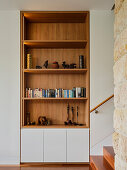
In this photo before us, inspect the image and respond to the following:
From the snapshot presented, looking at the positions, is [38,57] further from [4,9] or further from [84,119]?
[84,119]

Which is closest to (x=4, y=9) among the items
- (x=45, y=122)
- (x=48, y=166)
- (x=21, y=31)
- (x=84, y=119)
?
(x=21, y=31)

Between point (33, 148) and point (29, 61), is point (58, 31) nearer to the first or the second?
point (29, 61)

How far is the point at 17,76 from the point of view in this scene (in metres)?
3.90

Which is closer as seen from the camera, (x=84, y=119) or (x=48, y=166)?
(x=48, y=166)

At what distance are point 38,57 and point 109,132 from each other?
195cm

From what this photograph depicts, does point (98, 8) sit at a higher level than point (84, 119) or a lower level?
higher

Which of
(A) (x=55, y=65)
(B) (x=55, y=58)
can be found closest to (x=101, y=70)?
(A) (x=55, y=65)

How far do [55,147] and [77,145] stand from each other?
38 centimetres

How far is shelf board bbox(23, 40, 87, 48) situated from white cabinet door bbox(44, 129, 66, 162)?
158 cm

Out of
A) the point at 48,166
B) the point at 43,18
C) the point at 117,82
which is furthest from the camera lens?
the point at 43,18

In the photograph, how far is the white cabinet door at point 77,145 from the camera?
12.4 feet

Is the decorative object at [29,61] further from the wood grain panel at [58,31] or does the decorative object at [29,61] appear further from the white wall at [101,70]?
the white wall at [101,70]

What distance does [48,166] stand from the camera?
12.3 feet

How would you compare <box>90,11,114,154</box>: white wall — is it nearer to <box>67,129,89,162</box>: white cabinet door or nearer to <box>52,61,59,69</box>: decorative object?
<box>67,129,89,162</box>: white cabinet door
